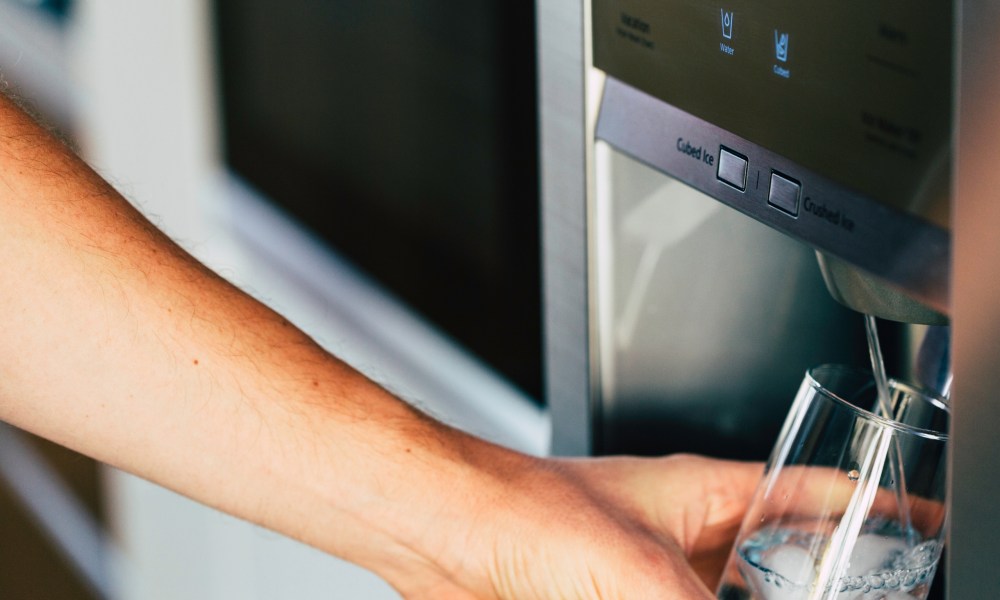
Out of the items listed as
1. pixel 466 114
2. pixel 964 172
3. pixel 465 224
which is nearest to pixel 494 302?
pixel 465 224

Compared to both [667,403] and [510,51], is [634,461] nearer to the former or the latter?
[667,403]

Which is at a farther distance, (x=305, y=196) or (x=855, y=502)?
(x=305, y=196)

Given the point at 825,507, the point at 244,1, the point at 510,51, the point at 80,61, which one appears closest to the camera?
the point at 825,507

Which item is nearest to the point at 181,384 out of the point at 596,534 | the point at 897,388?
the point at 596,534

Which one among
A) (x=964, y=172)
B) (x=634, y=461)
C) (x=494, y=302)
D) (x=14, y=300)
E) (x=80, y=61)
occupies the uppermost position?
(x=964, y=172)

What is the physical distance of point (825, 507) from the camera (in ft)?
1.43

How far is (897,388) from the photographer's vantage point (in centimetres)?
46

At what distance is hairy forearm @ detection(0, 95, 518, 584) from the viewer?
46 centimetres

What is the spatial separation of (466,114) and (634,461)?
0.59 m

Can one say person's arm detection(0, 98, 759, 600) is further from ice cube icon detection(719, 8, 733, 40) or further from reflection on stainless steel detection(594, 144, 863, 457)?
ice cube icon detection(719, 8, 733, 40)

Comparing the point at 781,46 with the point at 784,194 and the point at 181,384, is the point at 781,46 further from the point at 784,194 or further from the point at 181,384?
the point at 181,384

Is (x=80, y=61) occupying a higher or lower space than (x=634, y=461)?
lower

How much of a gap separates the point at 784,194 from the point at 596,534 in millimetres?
195

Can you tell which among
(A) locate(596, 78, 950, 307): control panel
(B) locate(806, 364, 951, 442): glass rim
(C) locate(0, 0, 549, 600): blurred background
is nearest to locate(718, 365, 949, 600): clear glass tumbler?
(B) locate(806, 364, 951, 442): glass rim
